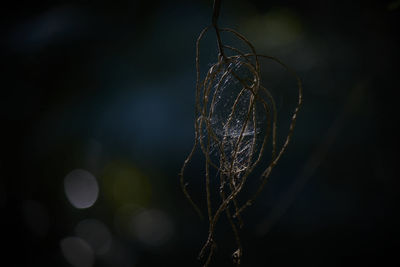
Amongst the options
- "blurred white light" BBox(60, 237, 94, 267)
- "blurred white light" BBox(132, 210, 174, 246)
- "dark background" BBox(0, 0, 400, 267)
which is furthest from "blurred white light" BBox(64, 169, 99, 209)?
"blurred white light" BBox(132, 210, 174, 246)

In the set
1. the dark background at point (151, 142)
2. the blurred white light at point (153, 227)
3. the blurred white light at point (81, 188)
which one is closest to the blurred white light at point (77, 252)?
the dark background at point (151, 142)

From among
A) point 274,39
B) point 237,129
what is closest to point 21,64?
point 274,39

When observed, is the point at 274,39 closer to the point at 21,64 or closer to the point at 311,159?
the point at 311,159

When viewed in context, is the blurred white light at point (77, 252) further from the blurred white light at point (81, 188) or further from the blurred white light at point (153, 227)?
the blurred white light at point (153, 227)

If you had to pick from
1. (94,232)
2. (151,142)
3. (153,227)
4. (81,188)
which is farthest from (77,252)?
(151,142)

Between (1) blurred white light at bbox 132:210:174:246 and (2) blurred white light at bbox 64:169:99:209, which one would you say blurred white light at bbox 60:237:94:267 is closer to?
(2) blurred white light at bbox 64:169:99:209

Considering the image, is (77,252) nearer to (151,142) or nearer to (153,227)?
(153,227)
